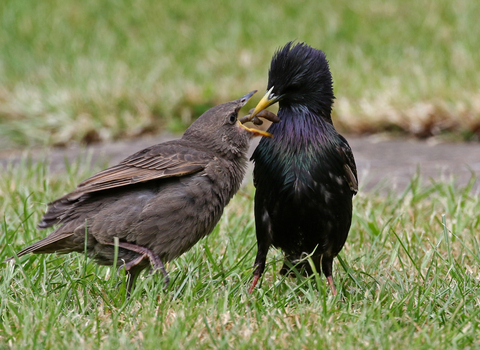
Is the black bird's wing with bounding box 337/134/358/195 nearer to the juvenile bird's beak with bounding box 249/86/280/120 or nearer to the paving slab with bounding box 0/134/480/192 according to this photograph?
the juvenile bird's beak with bounding box 249/86/280/120

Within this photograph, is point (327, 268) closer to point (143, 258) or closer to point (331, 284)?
point (331, 284)

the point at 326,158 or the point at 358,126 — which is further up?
the point at 326,158

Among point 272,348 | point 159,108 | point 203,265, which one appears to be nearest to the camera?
point 272,348

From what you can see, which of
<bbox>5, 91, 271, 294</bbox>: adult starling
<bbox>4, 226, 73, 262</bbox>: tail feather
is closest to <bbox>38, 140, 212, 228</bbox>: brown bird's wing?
<bbox>5, 91, 271, 294</bbox>: adult starling

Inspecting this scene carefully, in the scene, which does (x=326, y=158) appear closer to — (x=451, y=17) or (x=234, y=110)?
(x=234, y=110)

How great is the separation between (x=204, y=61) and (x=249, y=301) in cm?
644

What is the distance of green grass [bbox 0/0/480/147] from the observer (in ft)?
24.3

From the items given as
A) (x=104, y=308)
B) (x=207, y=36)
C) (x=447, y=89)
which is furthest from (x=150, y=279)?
(x=207, y=36)

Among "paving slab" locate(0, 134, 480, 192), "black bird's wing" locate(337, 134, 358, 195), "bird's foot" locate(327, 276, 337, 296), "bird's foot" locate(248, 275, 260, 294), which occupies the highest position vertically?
"black bird's wing" locate(337, 134, 358, 195)

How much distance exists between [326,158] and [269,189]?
0.32 meters

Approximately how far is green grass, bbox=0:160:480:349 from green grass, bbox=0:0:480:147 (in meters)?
3.32

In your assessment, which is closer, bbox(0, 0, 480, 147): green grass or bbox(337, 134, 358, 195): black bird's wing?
bbox(337, 134, 358, 195): black bird's wing

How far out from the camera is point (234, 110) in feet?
12.2

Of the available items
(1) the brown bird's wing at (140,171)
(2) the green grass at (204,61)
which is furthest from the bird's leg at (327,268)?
(2) the green grass at (204,61)
